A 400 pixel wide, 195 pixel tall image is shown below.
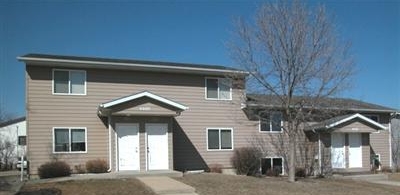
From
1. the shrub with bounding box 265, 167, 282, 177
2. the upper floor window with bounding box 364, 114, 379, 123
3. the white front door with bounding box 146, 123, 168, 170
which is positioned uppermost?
the upper floor window with bounding box 364, 114, 379, 123

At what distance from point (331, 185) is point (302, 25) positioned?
7.26m

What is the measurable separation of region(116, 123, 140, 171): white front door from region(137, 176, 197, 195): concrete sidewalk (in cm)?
314

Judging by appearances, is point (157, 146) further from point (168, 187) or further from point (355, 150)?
point (355, 150)

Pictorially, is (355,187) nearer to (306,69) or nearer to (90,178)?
(306,69)

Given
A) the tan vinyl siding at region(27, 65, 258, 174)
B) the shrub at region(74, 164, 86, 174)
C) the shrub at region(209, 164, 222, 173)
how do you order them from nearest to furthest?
the tan vinyl siding at region(27, 65, 258, 174), the shrub at region(74, 164, 86, 174), the shrub at region(209, 164, 222, 173)

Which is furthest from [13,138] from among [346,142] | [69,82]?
[346,142]

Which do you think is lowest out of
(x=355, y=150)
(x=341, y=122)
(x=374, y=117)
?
(x=355, y=150)

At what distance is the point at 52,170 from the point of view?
2138 centimetres

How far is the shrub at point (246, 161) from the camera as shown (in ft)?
83.1

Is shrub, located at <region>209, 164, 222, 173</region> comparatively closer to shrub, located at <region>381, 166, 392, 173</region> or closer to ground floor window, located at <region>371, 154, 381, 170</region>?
ground floor window, located at <region>371, 154, 381, 170</region>

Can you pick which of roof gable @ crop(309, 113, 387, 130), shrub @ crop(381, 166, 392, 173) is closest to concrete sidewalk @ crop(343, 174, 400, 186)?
roof gable @ crop(309, 113, 387, 130)

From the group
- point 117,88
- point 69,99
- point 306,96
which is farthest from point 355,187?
point 69,99

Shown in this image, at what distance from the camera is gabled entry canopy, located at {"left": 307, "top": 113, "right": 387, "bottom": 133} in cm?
2750

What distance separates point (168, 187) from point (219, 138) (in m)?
8.87
